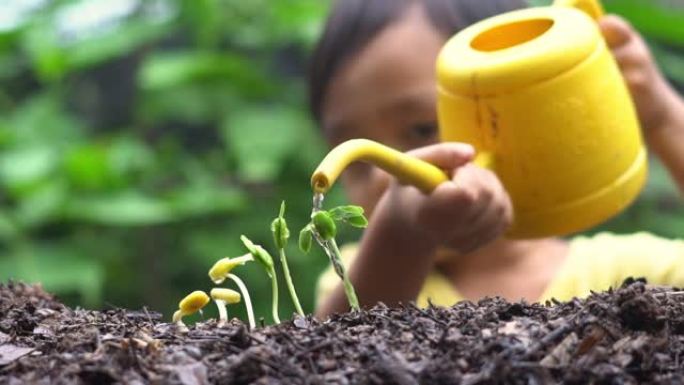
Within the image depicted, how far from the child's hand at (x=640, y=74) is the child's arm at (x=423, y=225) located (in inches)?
12.0

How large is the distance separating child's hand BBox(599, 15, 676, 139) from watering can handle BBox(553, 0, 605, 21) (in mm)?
42

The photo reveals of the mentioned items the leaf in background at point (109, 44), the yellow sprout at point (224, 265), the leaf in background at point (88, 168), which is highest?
the leaf in background at point (109, 44)

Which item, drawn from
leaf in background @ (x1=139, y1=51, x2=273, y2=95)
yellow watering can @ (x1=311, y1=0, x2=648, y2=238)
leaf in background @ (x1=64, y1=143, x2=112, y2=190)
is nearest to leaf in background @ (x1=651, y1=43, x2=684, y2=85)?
leaf in background @ (x1=139, y1=51, x2=273, y2=95)

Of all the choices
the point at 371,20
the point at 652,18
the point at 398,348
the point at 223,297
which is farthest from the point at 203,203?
the point at 398,348

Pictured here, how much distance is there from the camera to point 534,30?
0.88m

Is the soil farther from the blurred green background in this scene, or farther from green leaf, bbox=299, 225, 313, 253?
the blurred green background

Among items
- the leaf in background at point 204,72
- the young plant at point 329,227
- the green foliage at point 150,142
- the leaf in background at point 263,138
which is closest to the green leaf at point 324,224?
the young plant at point 329,227

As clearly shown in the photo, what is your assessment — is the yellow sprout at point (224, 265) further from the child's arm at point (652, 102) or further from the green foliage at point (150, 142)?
the green foliage at point (150, 142)

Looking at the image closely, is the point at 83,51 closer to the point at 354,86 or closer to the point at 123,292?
the point at 123,292

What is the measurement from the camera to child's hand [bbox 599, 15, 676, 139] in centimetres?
108

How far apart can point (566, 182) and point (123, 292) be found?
4.94 feet

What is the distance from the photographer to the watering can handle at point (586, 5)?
94 centimetres

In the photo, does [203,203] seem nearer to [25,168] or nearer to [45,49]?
[25,168]

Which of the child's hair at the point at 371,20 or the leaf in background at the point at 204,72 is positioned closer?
the child's hair at the point at 371,20
